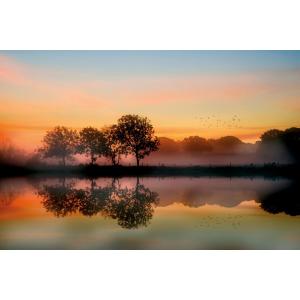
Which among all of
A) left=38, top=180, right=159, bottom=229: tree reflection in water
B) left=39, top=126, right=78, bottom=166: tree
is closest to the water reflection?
left=38, top=180, right=159, bottom=229: tree reflection in water

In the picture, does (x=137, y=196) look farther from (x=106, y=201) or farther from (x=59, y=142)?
(x=59, y=142)

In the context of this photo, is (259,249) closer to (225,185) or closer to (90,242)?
(225,185)

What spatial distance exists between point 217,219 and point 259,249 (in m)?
0.49

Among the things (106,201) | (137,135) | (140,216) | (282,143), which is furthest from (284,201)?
(106,201)

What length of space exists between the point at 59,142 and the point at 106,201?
0.73m

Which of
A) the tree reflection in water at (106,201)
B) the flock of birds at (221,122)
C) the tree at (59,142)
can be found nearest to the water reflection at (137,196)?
the tree reflection in water at (106,201)

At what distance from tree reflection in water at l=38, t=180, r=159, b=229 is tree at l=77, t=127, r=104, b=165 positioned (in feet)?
1.06

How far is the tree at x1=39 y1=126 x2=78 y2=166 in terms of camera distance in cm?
677

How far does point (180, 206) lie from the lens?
6.72 m

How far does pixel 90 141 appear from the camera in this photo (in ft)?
22.4

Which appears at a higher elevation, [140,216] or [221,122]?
[221,122]

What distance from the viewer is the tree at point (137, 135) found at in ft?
22.1

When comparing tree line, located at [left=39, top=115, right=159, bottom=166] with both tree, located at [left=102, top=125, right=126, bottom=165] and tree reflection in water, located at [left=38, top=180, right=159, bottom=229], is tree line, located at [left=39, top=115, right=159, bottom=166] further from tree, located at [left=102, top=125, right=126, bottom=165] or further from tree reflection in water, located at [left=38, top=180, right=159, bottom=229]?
tree reflection in water, located at [left=38, top=180, right=159, bottom=229]

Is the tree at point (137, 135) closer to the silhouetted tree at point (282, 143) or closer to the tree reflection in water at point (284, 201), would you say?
the silhouetted tree at point (282, 143)
